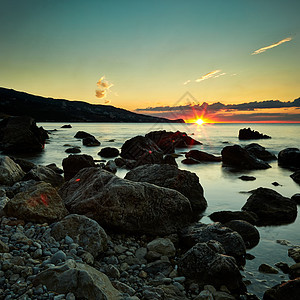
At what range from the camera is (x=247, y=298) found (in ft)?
15.7

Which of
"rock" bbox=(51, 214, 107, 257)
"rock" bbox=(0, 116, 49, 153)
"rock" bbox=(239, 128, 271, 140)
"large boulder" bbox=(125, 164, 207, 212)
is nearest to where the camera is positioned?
"rock" bbox=(51, 214, 107, 257)

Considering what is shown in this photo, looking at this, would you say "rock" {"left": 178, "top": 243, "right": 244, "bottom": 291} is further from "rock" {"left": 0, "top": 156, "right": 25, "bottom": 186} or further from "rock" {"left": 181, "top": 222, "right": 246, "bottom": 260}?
"rock" {"left": 0, "top": 156, "right": 25, "bottom": 186}

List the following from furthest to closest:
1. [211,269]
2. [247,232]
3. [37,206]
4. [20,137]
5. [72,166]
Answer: [20,137] < [72,166] < [247,232] < [37,206] < [211,269]

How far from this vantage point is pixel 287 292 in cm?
436

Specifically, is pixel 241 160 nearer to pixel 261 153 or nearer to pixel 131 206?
pixel 261 153

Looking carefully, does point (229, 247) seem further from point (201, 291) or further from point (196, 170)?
point (196, 170)

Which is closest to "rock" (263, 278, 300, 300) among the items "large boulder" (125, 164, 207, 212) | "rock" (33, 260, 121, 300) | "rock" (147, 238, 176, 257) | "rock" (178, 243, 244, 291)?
"rock" (178, 243, 244, 291)

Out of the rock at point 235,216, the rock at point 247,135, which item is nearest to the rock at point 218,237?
the rock at point 235,216

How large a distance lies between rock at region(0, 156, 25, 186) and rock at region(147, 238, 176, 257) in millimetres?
7698

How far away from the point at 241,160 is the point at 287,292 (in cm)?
1737

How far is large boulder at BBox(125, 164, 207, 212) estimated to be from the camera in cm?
959

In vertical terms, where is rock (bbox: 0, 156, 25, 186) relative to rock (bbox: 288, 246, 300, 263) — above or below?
above

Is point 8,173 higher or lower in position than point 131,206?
higher

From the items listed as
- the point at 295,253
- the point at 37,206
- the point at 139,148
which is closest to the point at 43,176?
the point at 37,206
